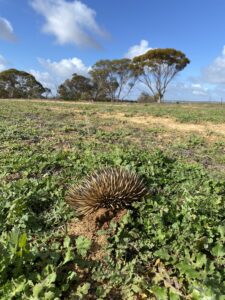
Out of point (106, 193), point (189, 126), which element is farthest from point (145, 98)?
point (106, 193)

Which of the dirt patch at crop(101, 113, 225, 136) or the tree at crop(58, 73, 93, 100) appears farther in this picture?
the tree at crop(58, 73, 93, 100)

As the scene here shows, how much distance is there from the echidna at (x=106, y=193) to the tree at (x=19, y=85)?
38113 mm

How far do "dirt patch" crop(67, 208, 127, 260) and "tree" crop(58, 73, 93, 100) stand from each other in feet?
133

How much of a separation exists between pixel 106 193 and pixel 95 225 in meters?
0.39

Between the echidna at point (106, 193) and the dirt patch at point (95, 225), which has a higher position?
the echidna at point (106, 193)

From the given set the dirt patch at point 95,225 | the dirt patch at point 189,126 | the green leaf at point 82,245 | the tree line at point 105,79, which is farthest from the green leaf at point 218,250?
the tree line at point 105,79

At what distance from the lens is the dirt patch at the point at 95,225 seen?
3445 mm

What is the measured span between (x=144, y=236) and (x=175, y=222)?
0.39 meters

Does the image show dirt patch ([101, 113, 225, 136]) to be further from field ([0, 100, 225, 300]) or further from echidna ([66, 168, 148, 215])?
echidna ([66, 168, 148, 215])

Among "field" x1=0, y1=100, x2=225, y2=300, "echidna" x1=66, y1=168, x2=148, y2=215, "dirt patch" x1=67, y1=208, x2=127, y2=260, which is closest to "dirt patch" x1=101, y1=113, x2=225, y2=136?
"field" x1=0, y1=100, x2=225, y2=300

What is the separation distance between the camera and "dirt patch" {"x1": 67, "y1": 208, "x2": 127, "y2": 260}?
3445 mm

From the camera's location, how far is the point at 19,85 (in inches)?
1619

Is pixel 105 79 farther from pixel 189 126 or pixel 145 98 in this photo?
pixel 189 126

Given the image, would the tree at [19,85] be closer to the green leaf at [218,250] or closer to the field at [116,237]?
the field at [116,237]
